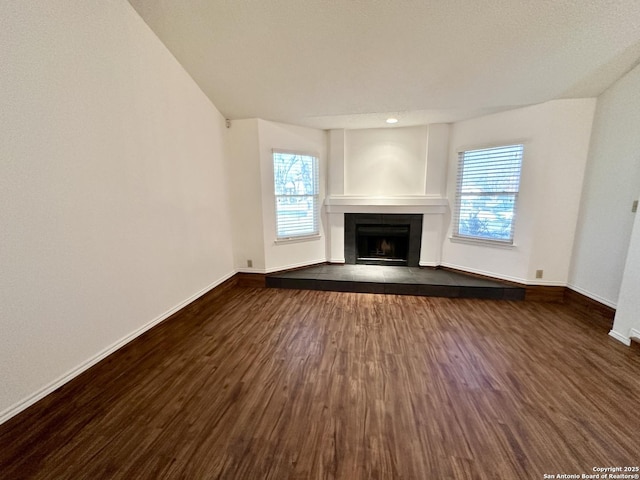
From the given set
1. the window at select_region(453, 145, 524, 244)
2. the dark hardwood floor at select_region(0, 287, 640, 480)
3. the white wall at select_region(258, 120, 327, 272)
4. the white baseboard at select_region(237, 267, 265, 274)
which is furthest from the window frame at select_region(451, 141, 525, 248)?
the white baseboard at select_region(237, 267, 265, 274)

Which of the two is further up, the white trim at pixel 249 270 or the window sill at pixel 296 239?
the window sill at pixel 296 239

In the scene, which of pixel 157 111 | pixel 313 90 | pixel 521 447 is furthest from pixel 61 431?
pixel 313 90

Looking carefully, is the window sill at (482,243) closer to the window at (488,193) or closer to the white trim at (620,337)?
the window at (488,193)

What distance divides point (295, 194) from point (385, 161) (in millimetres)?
1625

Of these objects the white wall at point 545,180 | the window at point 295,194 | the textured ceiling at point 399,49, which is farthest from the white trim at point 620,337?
the window at point 295,194

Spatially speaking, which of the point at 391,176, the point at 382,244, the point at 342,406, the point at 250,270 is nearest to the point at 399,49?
the point at 391,176

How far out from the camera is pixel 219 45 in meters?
2.29

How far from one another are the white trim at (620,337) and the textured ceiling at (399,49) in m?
2.50

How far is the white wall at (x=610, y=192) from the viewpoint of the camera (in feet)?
7.75

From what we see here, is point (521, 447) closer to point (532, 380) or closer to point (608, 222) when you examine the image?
point (532, 380)

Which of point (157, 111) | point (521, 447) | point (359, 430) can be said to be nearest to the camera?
point (521, 447)

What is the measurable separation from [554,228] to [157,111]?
14.9ft

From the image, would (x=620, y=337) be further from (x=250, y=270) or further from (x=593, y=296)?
(x=250, y=270)

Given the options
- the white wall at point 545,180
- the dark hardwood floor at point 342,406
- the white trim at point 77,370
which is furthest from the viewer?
the white wall at point 545,180
